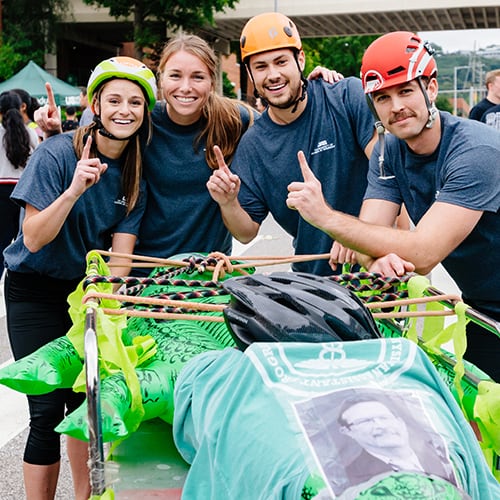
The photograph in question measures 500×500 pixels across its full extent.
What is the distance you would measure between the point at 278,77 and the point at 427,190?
1089 millimetres

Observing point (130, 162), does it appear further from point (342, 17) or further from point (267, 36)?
point (342, 17)

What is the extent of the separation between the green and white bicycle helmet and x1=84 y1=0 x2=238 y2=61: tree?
25.6 meters

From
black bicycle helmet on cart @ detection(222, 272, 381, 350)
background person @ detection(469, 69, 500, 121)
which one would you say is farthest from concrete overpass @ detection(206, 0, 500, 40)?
black bicycle helmet on cart @ detection(222, 272, 381, 350)

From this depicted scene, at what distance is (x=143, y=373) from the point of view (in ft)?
9.13

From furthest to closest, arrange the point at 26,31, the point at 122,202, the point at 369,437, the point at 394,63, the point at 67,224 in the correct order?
the point at 26,31 → the point at 122,202 → the point at 67,224 → the point at 394,63 → the point at 369,437

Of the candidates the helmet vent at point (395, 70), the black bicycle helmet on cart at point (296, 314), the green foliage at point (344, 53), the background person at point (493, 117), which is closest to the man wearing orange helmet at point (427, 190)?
the helmet vent at point (395, 70)

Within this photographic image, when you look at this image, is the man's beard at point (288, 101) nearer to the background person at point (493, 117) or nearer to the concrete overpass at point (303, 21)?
the background person at point (493, 117)

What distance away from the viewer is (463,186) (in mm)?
3217

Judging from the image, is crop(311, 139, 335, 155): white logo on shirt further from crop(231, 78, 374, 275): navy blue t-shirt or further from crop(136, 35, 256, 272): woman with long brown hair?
crop(136, 35, 256, 272): woman with long brown hair

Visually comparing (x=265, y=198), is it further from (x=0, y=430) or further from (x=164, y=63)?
(x=0, y=430)

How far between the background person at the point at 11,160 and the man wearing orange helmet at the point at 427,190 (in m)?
5.80

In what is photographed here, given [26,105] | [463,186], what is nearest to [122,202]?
[463,186]

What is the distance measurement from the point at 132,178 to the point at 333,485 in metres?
2.63

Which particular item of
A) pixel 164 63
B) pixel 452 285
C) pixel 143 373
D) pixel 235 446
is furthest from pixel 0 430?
pixel 452 285
